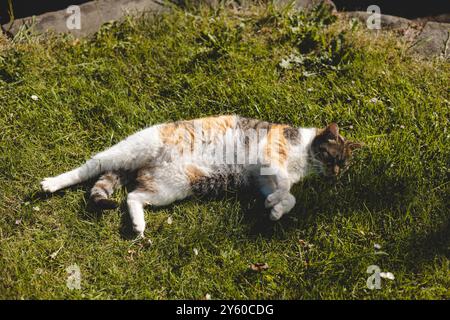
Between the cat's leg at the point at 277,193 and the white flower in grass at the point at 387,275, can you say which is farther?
the cat's leg at the point at 277,193

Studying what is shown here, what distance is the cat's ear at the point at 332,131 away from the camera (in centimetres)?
404

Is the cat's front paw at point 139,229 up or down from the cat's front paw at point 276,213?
down

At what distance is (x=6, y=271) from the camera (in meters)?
3.48

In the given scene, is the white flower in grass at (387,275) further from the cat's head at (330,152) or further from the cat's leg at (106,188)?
the cat's leg at (106,188)

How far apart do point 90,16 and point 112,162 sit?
205 centimetres

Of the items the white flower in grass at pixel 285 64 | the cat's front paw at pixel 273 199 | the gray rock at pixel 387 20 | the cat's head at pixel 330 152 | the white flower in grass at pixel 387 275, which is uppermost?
the gray rock at pixel 387 20

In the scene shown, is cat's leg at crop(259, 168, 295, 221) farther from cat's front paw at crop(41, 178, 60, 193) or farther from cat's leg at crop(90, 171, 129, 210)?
cat's front paw at crop(41, 178, 60, 193)

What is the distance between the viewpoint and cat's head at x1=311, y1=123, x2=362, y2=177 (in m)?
4.07

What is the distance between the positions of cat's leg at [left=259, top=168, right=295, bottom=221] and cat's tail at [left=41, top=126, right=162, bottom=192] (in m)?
0.86

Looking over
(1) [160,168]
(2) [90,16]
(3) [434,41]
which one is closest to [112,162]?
(1) [160,168]

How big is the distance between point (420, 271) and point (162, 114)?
2.40m

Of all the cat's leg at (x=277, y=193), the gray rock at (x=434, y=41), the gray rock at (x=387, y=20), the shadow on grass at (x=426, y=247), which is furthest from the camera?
the gray rock at (x=387, y=20)

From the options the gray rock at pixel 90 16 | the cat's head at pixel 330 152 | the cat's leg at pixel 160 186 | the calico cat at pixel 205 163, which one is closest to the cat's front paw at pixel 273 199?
the calico cat at pixel 205 163
